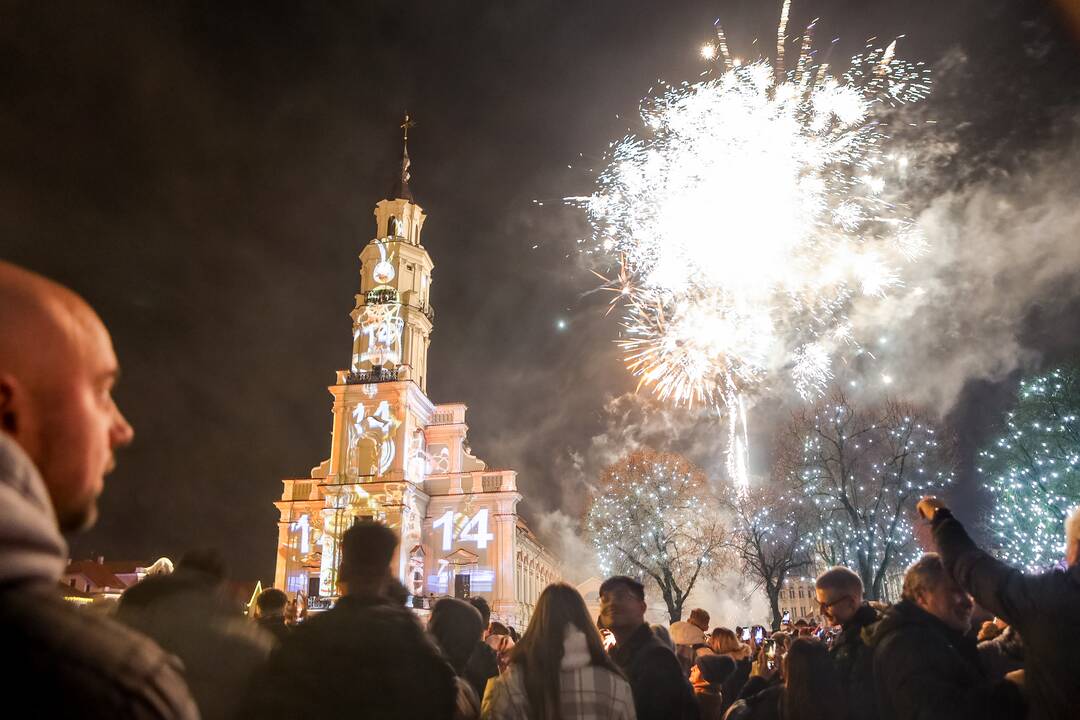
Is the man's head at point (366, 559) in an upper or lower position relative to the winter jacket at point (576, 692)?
upper

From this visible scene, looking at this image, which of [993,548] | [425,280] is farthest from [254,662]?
[993,548]

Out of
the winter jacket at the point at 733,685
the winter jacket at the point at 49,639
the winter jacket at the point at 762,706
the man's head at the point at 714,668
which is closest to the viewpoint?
the winter jacket at the point at 49,639

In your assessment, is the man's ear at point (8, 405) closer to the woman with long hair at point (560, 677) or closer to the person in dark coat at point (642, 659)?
the woman with long hair at point (560, 677)

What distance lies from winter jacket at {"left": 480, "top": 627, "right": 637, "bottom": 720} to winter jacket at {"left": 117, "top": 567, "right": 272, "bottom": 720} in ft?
4.26

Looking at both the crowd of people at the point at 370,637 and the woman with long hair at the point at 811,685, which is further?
the woman with long hair at the point at 811,685

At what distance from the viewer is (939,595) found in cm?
388

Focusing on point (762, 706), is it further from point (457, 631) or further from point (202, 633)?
point (202, 633)

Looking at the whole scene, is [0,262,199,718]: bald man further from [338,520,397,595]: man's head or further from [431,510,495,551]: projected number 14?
[431,510,495,551]: projected number 14

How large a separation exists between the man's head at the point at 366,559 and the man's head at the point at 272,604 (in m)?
3.13

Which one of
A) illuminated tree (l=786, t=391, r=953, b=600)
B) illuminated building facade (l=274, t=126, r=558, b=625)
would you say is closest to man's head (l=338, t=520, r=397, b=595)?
illuminated tree (l=786, t=391, r=953, b=600)

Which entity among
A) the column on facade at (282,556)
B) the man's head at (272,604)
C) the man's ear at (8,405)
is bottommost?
the man's head at (272,604)

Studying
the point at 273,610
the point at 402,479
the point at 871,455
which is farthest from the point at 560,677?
the point at 402,479

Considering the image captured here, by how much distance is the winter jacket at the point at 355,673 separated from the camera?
2885mm

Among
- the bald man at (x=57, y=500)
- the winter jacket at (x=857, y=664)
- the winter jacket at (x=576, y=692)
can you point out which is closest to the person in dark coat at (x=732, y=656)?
the winter jacket at (x=857, y=664)
